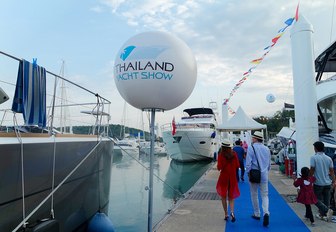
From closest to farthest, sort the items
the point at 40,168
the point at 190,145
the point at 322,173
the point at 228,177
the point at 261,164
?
the point at 40,168 < the point at 322,173 < the point at 261,164 < the point at 228,177 < the point at 190,145

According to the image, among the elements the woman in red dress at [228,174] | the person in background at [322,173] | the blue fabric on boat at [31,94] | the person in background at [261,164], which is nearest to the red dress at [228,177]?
the woman in red dress at [228,174]

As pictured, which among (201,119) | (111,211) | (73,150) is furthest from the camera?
(201,119)

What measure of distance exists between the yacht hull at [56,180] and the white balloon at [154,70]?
1.33m

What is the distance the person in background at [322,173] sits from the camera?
537 cm

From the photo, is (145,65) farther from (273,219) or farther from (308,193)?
(273,219)

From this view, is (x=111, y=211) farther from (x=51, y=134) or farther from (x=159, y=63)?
(x=159, y=63)

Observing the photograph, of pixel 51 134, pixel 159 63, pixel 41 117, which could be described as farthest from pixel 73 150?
pixel 159 63

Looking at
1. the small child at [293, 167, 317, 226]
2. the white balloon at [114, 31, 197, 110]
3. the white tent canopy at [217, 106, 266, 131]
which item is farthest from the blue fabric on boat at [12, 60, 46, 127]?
the white tent canopy at [217, 106, 266, 131]

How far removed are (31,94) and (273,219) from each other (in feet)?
16.6

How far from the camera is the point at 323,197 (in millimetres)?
5609

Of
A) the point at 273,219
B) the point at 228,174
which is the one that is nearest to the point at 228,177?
the point at 228,174

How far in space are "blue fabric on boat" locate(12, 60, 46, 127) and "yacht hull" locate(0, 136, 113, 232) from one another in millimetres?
335

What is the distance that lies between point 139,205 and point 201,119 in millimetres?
19265

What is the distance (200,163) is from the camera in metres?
26.4
